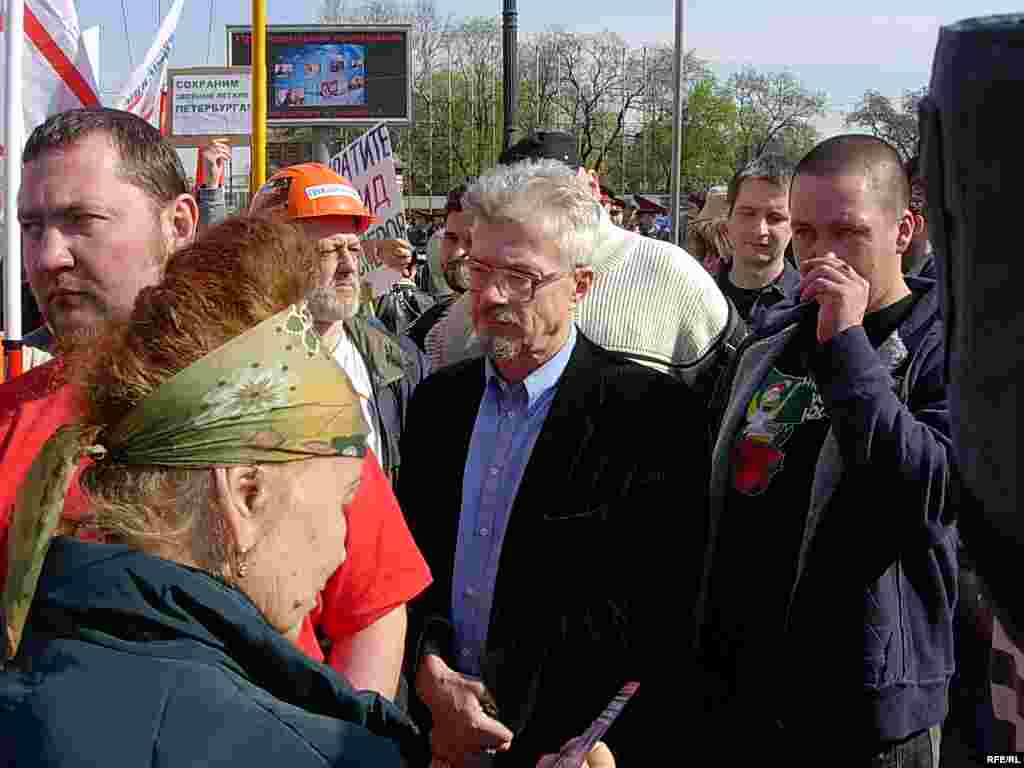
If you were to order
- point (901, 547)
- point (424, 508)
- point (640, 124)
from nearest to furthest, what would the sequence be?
1. point (901, 547)
2. point (424, 508)
3. point (640, 124)

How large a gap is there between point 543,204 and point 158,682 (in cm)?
183

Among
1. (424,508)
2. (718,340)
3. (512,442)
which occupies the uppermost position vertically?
(718,340)

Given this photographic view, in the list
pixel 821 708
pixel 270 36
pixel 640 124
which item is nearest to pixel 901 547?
pixel 821 708

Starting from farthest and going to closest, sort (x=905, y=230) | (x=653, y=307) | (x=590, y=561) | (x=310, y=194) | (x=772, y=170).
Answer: (x=772, y=170) < (x=310, y=194) < (x=653, y=307) < (x=905, y=230) < (x=590, y=561)

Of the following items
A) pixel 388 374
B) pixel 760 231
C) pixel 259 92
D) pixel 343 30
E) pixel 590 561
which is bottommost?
pixel 590 561

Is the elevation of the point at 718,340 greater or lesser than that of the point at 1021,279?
lesser

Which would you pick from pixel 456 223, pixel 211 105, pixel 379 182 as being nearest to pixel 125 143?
pixel 456 223

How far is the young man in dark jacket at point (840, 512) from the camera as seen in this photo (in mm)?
2600

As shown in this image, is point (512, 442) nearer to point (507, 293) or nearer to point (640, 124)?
point (507, 293)

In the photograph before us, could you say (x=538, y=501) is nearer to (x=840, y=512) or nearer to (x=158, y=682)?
(x=840, y=512)

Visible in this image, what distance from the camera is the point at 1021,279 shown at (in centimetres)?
70

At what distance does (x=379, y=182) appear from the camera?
22.7 ft

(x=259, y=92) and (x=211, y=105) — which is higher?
(x=211, y=105)

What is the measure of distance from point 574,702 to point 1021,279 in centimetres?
219
